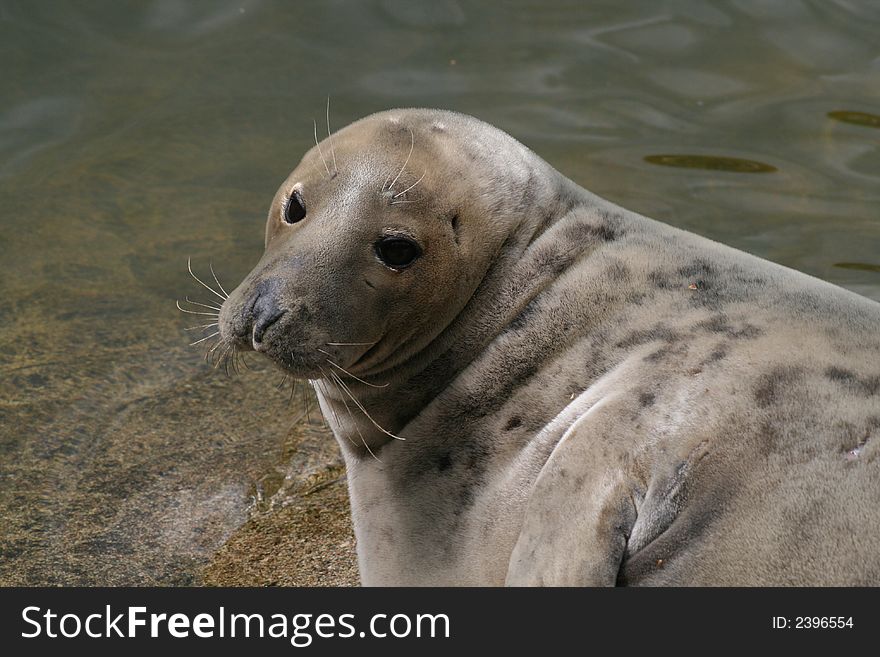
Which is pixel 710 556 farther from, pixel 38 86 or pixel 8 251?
pixel 38 86

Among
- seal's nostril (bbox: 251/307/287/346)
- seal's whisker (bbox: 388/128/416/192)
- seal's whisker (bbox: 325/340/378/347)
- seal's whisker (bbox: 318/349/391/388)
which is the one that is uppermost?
seal's whisker (bbox: 388/128/416/192)

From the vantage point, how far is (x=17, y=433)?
15.7ft

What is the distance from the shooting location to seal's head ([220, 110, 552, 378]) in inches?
128

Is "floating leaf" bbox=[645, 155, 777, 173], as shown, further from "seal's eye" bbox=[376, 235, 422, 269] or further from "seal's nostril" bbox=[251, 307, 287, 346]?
"seal's nostril" bbox=[251, 307, 287, 346]

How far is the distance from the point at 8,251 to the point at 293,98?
2.01 m

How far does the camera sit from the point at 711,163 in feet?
22.9

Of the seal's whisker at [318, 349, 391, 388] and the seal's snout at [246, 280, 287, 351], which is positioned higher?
the seal's snout at [246, 280, 287, 351]

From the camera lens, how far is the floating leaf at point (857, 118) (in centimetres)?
710

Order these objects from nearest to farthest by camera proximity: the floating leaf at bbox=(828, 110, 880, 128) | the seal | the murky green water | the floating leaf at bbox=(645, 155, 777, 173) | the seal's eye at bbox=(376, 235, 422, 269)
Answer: the seal < the seal's eye at bbox=(376, 235, 422, 269) < the murky green water < the floating leaf at bbox=(645, 155, 777, 173) < the floating leaf at bbox=(828, 110, 880, 128)

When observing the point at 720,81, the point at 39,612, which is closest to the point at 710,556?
the point at 39,612

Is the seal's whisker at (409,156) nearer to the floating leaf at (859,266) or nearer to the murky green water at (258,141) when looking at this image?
the murky green water at (258,141)

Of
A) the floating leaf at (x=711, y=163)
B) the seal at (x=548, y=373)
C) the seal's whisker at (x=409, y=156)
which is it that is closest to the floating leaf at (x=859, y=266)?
the floating leaf at (x=711, y=163)

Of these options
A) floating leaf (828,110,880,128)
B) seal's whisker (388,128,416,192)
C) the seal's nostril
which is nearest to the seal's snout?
the seal's nostril

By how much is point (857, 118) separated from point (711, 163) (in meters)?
0.88
